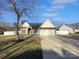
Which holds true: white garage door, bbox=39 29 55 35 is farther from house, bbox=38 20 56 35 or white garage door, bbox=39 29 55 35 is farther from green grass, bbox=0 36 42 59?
green grass, bbox=0 36 42 59

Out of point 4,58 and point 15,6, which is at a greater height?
point 15,6

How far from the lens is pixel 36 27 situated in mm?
86250

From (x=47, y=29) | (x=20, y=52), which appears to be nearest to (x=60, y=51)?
(x=20, y=52)

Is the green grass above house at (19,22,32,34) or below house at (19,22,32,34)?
below

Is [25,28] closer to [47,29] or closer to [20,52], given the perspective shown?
[47,29]

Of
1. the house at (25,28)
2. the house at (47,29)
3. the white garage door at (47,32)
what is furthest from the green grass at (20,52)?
the house at (25,28)

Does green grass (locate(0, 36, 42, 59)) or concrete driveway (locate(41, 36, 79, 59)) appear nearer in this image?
concrete driveway (locate(41, 36, 79, 59))

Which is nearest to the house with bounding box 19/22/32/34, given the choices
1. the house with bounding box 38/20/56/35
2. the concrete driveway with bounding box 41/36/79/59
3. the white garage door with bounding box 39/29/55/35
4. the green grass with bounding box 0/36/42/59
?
the house with bounding box 38/20/56/35

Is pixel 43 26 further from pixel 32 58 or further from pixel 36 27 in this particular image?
pixel 32 58

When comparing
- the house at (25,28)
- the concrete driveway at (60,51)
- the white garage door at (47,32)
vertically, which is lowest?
the concrete driveway at (60,51)

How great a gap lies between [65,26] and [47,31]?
44.7m

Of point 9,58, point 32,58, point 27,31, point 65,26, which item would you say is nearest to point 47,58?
point 32,58

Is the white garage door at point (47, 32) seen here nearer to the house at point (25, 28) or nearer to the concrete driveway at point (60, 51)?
the house at point (25, 28)

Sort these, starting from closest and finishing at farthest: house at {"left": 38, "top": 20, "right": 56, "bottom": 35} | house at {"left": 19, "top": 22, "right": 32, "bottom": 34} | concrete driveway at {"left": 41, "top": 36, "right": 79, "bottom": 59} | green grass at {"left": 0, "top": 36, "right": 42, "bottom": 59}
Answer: concrete driveway at {"left": 41, "top": 36, "right": 79, "bottom": 59}
green grass at {"left": 0, "top": 36, "right": 42, "bottom": 59}
house at {"left": 38, "top": 20, "right": 56, "bottom": 35}
house at {"left": 19, "top": 22, "right": 32, "bottom": 34}
